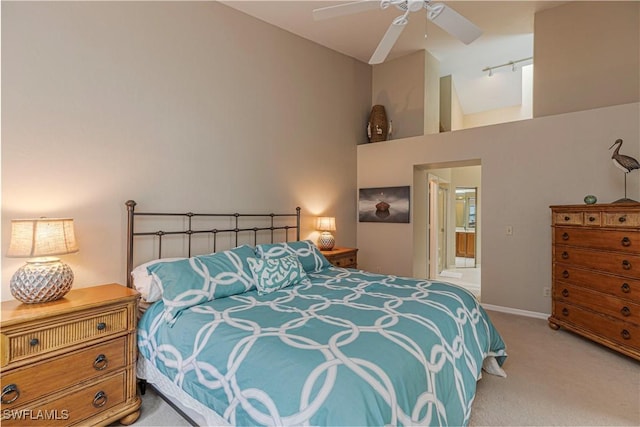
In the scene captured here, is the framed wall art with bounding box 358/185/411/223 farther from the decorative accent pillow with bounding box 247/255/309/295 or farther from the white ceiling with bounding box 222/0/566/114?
the decorative accent pillow with bounding box 247/255/309/295

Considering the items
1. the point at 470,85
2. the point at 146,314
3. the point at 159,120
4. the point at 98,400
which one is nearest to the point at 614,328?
the point at 146,314

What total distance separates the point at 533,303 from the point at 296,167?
3235 millimetres

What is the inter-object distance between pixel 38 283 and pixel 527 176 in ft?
14.9

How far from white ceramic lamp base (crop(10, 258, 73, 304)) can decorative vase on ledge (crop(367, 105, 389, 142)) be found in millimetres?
4159

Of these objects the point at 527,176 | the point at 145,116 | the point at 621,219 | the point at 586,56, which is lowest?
the point at 621,219

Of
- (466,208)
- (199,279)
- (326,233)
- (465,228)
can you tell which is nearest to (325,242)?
(326,233)

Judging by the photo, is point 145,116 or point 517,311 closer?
point 145,116

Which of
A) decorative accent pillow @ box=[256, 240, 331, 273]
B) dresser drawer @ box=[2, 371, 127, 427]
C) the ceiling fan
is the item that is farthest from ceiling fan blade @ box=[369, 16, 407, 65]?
dresser drawer @ box=[2, 371, 127, 427]

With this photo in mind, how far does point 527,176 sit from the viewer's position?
12.6 ft

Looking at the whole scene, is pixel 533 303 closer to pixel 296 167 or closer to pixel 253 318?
pixel 296 167

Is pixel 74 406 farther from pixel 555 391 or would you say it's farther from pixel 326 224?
pixel 555 391

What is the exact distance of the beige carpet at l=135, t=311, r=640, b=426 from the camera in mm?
1997

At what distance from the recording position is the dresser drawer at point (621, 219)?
2678 mm

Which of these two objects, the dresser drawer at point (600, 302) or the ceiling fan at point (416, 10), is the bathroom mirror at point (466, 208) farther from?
the ceiling fan at point (416, 10)
